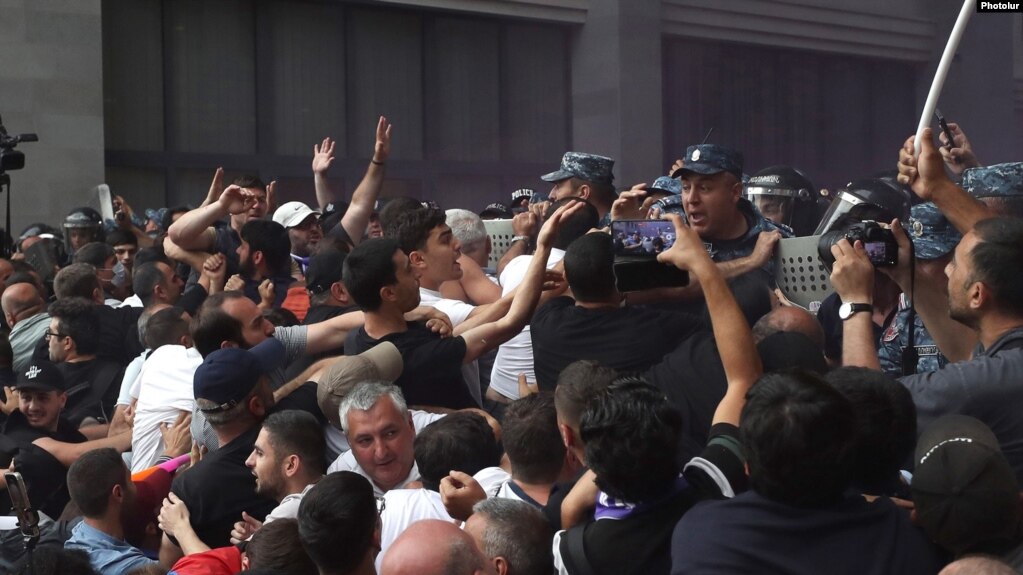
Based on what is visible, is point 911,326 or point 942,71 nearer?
point 911,326

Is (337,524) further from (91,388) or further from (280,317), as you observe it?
(91,388)

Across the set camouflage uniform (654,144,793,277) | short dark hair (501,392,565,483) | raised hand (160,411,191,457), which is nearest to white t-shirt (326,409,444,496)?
short dark hair (501,392,565,483)

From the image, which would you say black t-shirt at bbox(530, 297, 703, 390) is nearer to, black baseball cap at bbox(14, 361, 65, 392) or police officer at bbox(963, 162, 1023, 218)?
police officer at bbox(963, 162, 1023, 218)

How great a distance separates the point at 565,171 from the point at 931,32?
1867 centimetres

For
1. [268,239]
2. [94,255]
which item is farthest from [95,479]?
[94,255]

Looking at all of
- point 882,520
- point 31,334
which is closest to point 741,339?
point 882,520

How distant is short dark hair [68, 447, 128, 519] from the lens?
4938 millimetres

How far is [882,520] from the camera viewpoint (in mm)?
2879

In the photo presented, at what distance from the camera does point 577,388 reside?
373 centimetres

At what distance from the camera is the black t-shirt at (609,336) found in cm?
448

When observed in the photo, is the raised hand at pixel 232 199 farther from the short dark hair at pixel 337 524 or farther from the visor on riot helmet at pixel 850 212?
the short dark hair at pixel 337 524

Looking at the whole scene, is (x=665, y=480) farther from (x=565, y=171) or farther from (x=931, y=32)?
(x=931, y=32)

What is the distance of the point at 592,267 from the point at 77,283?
4.30 meters

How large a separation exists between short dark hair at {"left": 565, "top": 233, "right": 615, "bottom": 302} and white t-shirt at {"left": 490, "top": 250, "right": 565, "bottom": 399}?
50.9 inches
